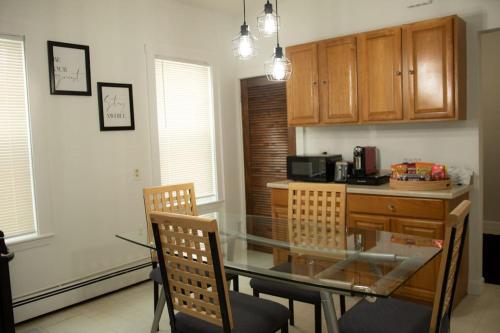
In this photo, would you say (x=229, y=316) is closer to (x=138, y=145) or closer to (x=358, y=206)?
(x=358, y=206)

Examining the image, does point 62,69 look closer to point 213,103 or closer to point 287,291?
point 213,103

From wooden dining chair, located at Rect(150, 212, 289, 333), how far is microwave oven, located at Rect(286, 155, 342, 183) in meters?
1.88

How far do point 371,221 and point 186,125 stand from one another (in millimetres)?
2159

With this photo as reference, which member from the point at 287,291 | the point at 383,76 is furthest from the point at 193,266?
the point at 383,76

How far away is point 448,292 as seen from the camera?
196cm

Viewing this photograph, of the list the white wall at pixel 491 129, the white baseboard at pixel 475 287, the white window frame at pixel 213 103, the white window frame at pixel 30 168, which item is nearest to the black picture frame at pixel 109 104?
the white window frame at pixel 213 103

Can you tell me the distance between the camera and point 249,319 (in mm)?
2062

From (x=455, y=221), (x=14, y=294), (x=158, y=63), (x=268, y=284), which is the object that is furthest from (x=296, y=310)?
(x=158, y=63)

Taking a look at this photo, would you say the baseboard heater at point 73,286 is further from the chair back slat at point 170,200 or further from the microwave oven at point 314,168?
the microwave oven at point 314,168

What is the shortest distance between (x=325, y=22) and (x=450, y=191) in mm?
2069

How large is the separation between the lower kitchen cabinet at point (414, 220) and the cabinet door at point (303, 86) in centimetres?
95

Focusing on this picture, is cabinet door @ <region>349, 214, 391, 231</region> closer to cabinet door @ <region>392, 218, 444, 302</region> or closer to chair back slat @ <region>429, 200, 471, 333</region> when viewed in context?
cabinet door @ <region>392, 218, 444, 302</region>

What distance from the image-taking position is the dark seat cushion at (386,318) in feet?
6.26

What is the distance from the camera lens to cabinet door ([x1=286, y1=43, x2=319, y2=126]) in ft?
13.1
